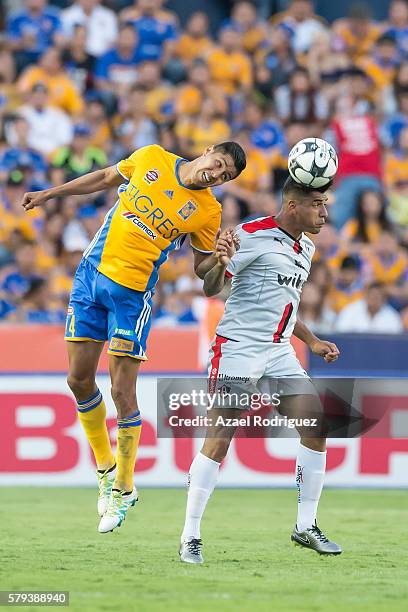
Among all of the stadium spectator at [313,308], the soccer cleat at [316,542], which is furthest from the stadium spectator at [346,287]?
the soccer cleat at [316,542]

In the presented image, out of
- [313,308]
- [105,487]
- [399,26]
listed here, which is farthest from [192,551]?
[399,26]

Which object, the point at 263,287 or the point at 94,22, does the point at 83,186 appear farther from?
the point at 94,22

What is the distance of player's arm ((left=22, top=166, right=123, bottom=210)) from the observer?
790 centimetres

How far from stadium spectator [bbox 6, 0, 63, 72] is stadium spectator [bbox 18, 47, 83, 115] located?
554 millimetres

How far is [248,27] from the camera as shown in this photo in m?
18.7

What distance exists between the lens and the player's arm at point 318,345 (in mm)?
7488

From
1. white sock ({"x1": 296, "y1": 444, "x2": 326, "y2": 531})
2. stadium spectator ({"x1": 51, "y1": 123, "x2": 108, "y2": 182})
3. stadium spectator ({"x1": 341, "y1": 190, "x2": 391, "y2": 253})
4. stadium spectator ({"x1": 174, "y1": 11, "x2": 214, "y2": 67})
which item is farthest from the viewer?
stadium spectator ({"x1": 174, "y1": 11, "x2": 214, "y2": 67})

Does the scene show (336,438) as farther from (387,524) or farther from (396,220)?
(396,220)

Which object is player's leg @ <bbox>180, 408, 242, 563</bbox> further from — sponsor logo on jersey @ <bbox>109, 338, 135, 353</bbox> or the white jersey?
sponsor logo on jersey @ <bbox>109, 338, 135, 353</bbox>

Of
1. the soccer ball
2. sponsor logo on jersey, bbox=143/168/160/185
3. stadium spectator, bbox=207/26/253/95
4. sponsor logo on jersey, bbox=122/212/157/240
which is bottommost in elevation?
sponsor logo on jersey, bbox=122/212/157/240

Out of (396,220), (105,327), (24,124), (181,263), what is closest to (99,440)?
(105,327)

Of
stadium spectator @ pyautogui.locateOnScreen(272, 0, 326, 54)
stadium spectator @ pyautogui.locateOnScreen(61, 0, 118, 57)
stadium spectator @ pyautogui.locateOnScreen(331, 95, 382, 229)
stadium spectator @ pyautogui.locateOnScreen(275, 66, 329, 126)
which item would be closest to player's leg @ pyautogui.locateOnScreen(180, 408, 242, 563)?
stadium spectator @ pyautogui.locateOnScreen(331, 95, 382, 229)

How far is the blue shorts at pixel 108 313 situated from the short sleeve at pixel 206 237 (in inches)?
18.1

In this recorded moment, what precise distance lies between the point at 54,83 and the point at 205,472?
34.0 feet
